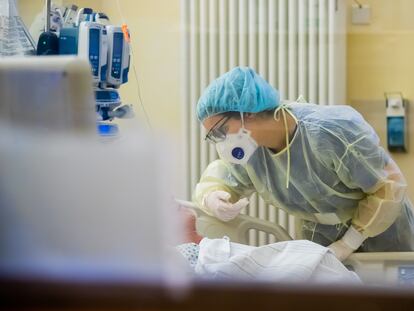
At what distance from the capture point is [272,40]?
6.08 feet

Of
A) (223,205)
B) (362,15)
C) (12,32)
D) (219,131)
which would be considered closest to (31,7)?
(12,32)

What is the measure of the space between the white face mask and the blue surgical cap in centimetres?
5

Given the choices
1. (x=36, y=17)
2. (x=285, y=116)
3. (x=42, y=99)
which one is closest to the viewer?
(x=42, y=99)

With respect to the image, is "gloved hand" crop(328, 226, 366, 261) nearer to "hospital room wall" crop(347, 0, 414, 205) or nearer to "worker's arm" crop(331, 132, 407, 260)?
"worker's arm" crop(331, 132, 407, 260)

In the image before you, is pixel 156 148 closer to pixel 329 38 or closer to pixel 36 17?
pixel 36 17

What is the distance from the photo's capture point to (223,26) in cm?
184

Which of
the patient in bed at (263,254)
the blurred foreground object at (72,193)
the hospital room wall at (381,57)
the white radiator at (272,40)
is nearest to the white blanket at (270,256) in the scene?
the patient in bed at (263,254)

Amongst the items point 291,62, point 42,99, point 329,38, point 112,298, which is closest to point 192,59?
point 291,62

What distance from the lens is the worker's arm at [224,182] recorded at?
1.41 m

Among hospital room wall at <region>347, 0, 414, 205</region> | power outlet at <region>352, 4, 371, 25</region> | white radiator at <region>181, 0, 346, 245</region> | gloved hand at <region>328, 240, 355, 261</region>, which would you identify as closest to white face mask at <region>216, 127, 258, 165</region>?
gloved hand at <region>328, 240, 355, 261</region>

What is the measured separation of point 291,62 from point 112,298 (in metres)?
1.43

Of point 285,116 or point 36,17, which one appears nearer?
point 285,116

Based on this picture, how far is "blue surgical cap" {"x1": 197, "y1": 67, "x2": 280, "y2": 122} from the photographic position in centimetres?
135

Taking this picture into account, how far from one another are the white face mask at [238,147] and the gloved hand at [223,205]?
0.09 metres
